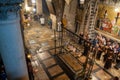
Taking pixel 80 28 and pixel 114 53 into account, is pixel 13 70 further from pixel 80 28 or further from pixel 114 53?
pixel 80 28

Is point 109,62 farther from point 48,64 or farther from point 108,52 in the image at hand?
point 48,64

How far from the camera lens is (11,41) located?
124 inches

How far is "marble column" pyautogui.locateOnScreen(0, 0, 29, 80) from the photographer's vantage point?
2821 millimetres

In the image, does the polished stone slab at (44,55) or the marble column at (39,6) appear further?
the marble column at (39,6)

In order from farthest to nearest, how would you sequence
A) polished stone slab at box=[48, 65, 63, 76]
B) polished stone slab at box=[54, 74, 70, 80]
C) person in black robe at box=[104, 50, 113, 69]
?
person in black robe at box=[104, 50, 113, 69], polished stone slab at box=[48, 65, 63, 76], polished stone slab at box=[54, 74, 70, 80]

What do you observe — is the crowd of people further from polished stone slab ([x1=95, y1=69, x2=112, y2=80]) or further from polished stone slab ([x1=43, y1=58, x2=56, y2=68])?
polished stone slab ([x1=43, y1=58, x2=56, y2=68])

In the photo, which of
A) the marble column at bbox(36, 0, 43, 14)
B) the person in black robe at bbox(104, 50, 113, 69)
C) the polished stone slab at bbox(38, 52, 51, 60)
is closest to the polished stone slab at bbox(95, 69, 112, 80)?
the person in black robe at bbox(104, 50, 113, 69)

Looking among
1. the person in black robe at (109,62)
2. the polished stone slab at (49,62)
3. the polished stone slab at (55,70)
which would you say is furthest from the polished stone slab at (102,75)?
the polished stone slab at (49,62)

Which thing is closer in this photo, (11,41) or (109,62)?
(11,41)

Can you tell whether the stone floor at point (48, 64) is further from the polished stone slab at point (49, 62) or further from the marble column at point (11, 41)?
the marble column at point (11, 41)

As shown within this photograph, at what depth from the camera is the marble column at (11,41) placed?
9.26 ft

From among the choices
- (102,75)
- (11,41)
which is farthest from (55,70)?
(11,41)

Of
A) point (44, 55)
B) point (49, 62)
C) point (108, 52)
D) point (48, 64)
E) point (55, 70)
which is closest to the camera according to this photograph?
point (55, 70)

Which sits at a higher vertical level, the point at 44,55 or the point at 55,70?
the point at 44,55
